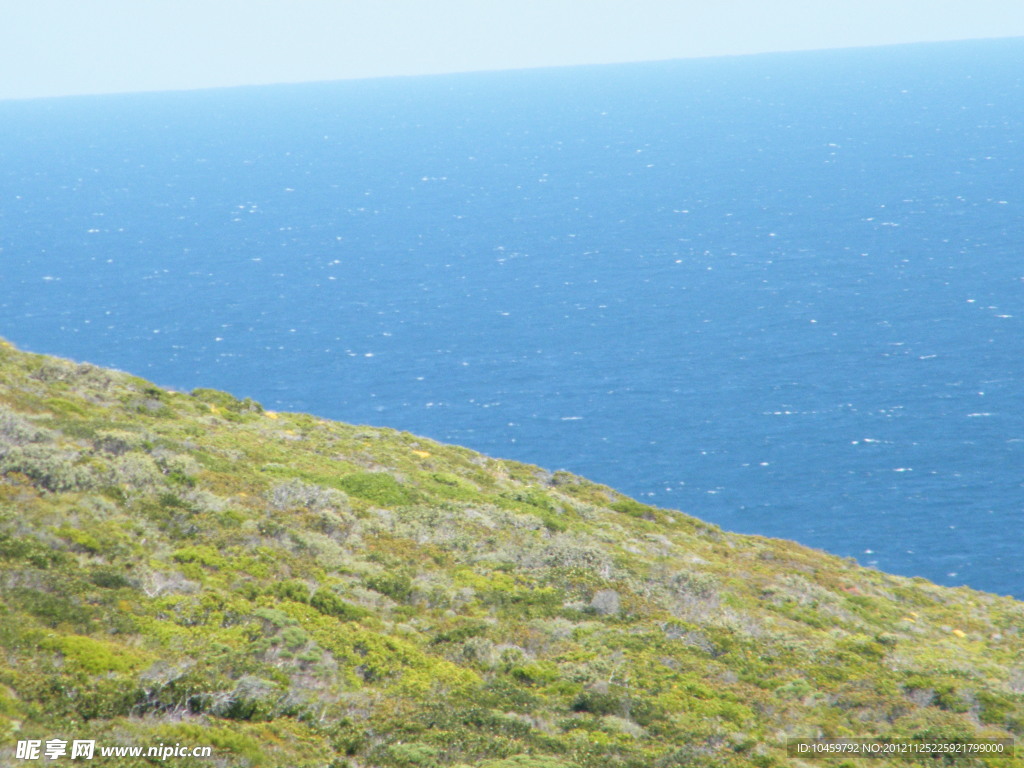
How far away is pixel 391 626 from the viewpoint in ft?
64.7

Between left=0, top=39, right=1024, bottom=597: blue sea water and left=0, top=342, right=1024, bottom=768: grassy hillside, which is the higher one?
left=0, top=39, right=1024, bottom=597: blue sea water

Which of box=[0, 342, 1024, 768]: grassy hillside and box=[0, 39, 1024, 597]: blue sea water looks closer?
box=[0, 342, 1024, 768]: grassy hillside

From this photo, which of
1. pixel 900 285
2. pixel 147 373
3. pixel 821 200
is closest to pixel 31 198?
pixel 147 373

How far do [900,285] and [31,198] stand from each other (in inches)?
6715

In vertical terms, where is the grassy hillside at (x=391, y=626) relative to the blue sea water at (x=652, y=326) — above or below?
below

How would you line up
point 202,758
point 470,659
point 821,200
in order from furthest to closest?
point 821,200, point 470,659, point 202,758

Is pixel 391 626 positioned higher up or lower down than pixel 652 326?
lower down

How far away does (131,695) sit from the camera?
1390cm

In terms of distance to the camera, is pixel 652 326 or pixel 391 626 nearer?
pixel 391 626

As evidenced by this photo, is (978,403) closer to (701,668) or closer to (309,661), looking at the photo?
(701,668)

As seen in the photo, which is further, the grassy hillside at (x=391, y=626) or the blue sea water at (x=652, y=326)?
the blue sea water at (x=652, y=326)

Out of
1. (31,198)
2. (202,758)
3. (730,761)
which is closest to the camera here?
(202,758)

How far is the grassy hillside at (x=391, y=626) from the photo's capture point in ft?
48.2

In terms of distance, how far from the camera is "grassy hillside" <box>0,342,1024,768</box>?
1468 centimetres
